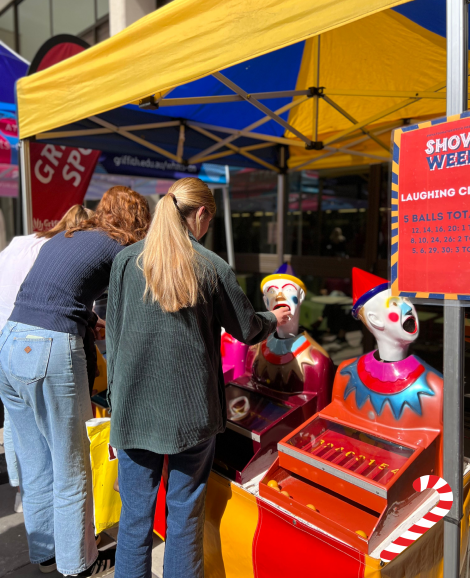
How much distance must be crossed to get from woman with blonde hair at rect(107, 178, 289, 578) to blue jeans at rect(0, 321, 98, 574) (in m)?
0.32

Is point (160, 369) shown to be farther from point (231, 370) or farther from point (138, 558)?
point (231, 370)

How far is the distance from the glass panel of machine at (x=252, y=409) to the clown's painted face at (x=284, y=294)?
410 millimetres

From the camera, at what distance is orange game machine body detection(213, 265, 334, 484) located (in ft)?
5.96

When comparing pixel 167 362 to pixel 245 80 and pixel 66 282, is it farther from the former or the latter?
pixel 245 80

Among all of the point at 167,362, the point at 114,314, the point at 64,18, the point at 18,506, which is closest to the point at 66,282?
the point at 114,314

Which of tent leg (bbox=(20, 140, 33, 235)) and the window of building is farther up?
the window of building

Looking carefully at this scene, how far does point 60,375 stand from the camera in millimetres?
1768

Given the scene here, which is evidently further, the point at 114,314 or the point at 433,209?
the point at 114,314

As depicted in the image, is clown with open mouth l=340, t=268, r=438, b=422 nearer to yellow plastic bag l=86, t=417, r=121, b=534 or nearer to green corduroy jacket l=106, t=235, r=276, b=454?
green corduroy jacket l=106, t=235, r=276, b=454

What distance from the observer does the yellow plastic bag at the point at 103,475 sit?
1.89 metres

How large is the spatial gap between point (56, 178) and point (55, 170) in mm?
59

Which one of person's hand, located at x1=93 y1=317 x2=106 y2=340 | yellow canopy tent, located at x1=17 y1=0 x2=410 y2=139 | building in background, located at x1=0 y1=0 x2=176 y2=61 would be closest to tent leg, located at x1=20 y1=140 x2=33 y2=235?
yellow canopy tent, located at x1=17 y1=0 x2=410 y2=139

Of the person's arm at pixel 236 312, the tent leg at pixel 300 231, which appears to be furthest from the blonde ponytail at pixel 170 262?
the tent leg at pixel 300 231

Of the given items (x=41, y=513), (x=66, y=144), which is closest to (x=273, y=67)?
(x=66, y=144)
